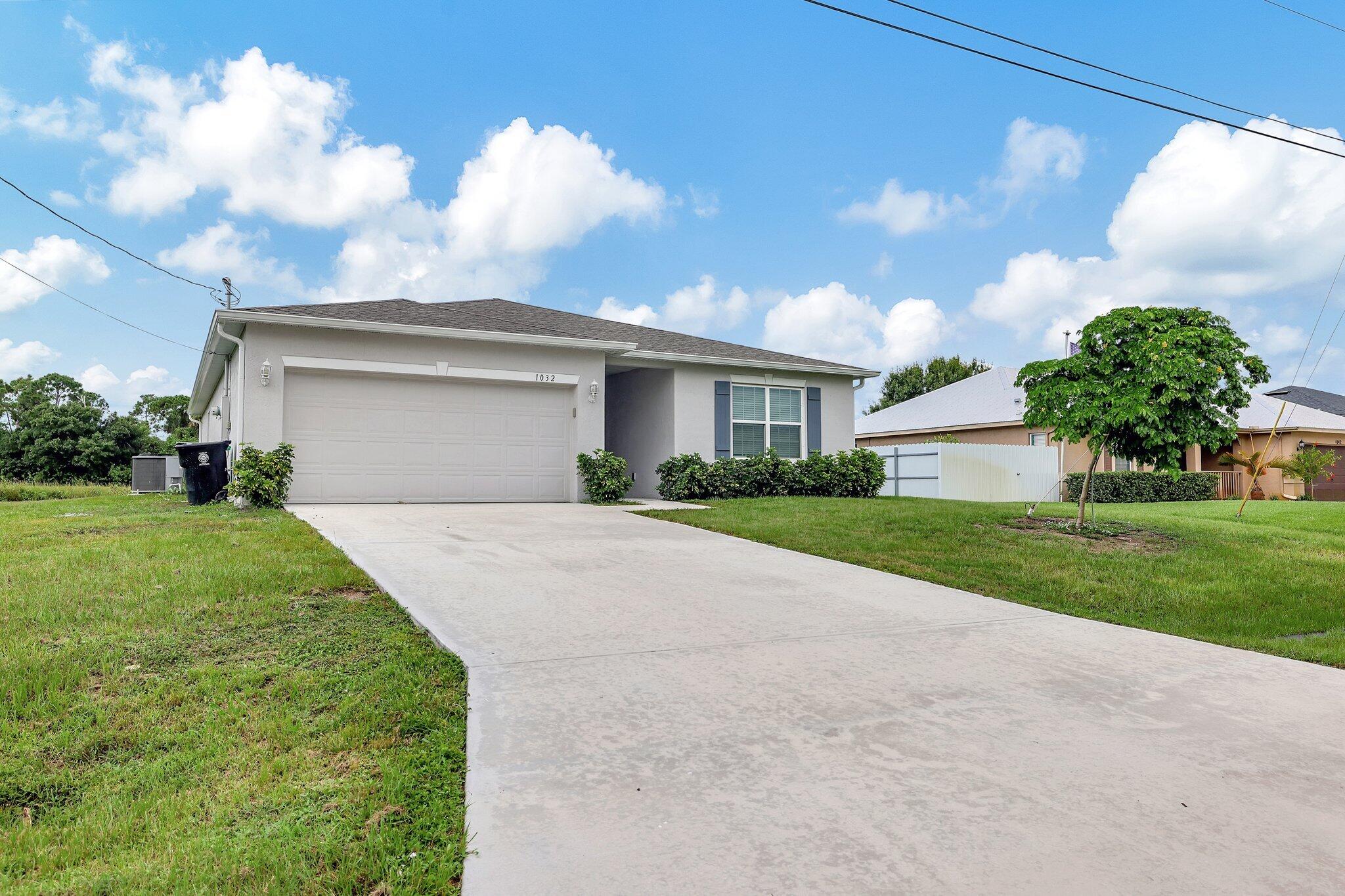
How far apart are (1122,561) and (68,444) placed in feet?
129

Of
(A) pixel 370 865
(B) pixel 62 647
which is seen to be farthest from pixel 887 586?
(B) pixel 62 647

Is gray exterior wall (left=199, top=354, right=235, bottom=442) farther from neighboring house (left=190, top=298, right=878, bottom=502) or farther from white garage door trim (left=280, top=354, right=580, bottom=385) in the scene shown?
white garage door trim (left=280, top=354, right=580, bottom=385)

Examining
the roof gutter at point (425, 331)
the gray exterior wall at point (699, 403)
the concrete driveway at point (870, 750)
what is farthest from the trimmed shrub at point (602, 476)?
the concrete driveway at point (870, 750)

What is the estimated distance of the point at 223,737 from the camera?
309 centimetres

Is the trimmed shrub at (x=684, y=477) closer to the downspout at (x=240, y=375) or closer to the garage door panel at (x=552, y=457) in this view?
the garage door panel at (x=552, y=457)

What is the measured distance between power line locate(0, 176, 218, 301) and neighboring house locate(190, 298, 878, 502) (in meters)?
3.23

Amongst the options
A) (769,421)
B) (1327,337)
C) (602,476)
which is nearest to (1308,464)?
(1327,337)

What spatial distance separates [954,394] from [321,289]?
21246 millimetres

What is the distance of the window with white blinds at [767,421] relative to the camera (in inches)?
633

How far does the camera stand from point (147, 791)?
2670mm

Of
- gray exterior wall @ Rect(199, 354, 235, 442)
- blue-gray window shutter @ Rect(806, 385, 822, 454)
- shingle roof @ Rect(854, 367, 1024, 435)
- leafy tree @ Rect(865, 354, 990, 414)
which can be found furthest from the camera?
leafy tree @ Rect(865, 354, 990, 414)

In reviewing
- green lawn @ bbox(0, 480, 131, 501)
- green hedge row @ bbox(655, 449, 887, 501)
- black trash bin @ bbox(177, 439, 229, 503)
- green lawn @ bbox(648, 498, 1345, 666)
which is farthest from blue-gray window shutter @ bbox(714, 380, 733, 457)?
green lawn @ bbox(0, 480, 131, 501)

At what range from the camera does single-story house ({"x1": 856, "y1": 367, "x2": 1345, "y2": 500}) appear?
22.6 metres

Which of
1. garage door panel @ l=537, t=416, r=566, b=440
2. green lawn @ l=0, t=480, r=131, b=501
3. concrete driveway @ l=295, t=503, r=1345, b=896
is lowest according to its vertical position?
concrete driveway @ l=295, t=503, r=1345, b=896
